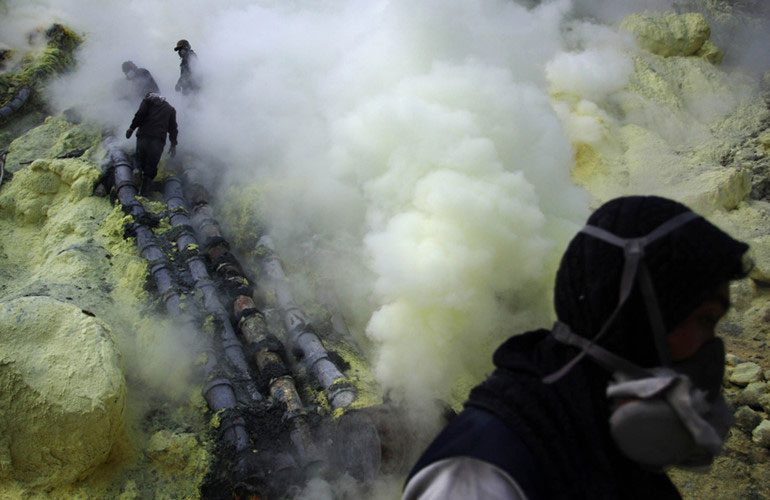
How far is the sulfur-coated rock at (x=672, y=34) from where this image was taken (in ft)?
31.1

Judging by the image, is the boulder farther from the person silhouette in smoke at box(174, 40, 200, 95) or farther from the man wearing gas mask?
the man wearing gas mask

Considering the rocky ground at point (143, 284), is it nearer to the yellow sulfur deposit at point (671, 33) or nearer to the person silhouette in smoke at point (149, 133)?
the yellow sulfur deposit at point (671, 33)

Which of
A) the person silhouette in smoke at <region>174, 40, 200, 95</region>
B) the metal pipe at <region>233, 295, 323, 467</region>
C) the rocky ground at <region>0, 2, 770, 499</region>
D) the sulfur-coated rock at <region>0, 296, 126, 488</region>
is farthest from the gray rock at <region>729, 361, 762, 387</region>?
the person silhouette in smoke at <region>174, 40, 200, 95</region>

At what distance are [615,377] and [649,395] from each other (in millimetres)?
94

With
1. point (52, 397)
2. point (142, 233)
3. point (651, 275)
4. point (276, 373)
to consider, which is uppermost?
point (651, 275)

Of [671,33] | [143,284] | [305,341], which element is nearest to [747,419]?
[305,341]

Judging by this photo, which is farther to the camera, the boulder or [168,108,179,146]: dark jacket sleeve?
the boulder

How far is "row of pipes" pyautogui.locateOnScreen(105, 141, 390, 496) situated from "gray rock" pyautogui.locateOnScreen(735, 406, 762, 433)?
286cm

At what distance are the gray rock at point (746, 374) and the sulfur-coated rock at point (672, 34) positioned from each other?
661 cm

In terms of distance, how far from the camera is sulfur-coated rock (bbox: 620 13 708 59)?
949 centimetres

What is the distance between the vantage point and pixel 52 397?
3.64 metres

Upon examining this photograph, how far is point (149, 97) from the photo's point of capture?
6926 mm

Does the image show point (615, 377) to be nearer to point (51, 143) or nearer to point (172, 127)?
point (172, 127)

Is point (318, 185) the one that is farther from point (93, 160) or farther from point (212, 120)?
point (93, 160)
